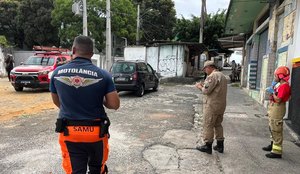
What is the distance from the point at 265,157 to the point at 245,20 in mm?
13059

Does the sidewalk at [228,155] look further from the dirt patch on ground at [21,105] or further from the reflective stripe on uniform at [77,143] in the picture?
the dirt patch on ground at [21,105]

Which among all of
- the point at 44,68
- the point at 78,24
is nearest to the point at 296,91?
the point at 44,68

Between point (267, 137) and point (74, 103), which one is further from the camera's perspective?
point (267, 137)

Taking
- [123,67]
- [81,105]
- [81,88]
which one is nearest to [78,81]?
[81,88]

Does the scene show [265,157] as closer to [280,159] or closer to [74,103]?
[280,159]

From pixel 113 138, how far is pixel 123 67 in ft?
24.1

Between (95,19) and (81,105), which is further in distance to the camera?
(95,19)

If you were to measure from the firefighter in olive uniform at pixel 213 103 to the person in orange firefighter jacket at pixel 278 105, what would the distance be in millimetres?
861

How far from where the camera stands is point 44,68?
14.0m

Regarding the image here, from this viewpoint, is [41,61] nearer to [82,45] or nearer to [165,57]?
[165,57]

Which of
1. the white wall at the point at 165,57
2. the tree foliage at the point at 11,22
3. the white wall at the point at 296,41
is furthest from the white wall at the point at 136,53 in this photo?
the tree foliage at the point at 11,22

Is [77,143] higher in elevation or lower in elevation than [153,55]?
lower

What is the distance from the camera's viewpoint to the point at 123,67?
1359 cm

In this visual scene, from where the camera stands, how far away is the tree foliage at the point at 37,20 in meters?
35.3
